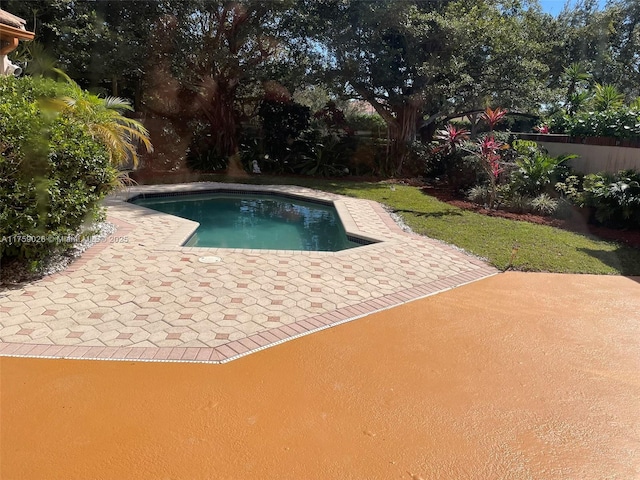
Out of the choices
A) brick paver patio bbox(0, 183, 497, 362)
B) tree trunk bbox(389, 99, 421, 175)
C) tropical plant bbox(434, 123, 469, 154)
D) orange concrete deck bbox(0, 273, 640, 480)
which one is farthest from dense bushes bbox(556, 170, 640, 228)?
tree trunk bbox(389, 99, 421, 175)

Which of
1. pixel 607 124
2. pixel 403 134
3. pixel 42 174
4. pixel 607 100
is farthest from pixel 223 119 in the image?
pixel 607 100

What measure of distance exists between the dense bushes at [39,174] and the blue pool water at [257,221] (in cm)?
251

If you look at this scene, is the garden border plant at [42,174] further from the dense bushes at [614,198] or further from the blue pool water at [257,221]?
the dense bushes at [614,198]

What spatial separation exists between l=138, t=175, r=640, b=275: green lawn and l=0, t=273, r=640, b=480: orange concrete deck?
2.69 m

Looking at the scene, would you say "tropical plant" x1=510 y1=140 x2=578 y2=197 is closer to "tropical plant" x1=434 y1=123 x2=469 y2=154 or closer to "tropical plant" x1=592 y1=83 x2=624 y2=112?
"tropical plant" x1=434 y1=123 x2=469 y2=154

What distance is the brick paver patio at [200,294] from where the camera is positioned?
14.3 ft

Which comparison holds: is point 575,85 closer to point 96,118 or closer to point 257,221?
point 257,221

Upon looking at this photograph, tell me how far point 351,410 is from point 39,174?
504 centimetres

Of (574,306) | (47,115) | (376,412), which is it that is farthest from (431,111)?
(376,412)

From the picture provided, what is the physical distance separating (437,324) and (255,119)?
15948 mm

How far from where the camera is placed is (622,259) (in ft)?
26.2

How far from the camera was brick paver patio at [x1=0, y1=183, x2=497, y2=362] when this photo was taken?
14.3ft

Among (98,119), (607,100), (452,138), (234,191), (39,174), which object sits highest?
(607,100)

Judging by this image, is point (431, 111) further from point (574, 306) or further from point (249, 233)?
point (574, 306)
